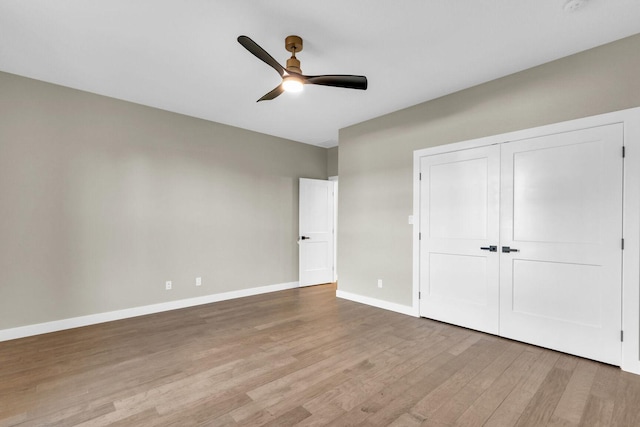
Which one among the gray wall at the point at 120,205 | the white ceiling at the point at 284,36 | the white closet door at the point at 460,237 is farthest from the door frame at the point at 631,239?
the gray wall at the point at 120,205

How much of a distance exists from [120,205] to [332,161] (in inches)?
153

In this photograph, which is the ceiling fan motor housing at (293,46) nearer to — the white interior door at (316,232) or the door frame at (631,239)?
the door frame at (631,239)

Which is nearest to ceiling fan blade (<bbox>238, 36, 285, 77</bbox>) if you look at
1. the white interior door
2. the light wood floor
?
the light wood floor

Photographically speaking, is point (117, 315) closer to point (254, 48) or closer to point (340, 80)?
point (254, 48)

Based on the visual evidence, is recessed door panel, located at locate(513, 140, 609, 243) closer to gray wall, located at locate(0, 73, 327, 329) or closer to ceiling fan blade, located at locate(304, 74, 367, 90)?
ceiling fan blade, located at locate(304, 74, 367, 90)

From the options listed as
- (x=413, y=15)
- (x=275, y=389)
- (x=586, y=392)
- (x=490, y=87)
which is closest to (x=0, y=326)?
(x=275, y=389)

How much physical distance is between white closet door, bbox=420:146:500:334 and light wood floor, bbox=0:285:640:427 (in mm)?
299

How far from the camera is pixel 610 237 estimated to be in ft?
8.58

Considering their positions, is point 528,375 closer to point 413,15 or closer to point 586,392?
point 586,392

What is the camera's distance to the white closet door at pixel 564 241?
8.58 feet

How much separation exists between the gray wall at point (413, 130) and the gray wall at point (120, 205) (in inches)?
60.8

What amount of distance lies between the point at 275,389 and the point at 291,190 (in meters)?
3.91

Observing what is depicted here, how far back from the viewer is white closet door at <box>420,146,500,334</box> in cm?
332

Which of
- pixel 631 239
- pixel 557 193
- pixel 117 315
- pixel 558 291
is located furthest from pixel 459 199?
pixel 117 315
